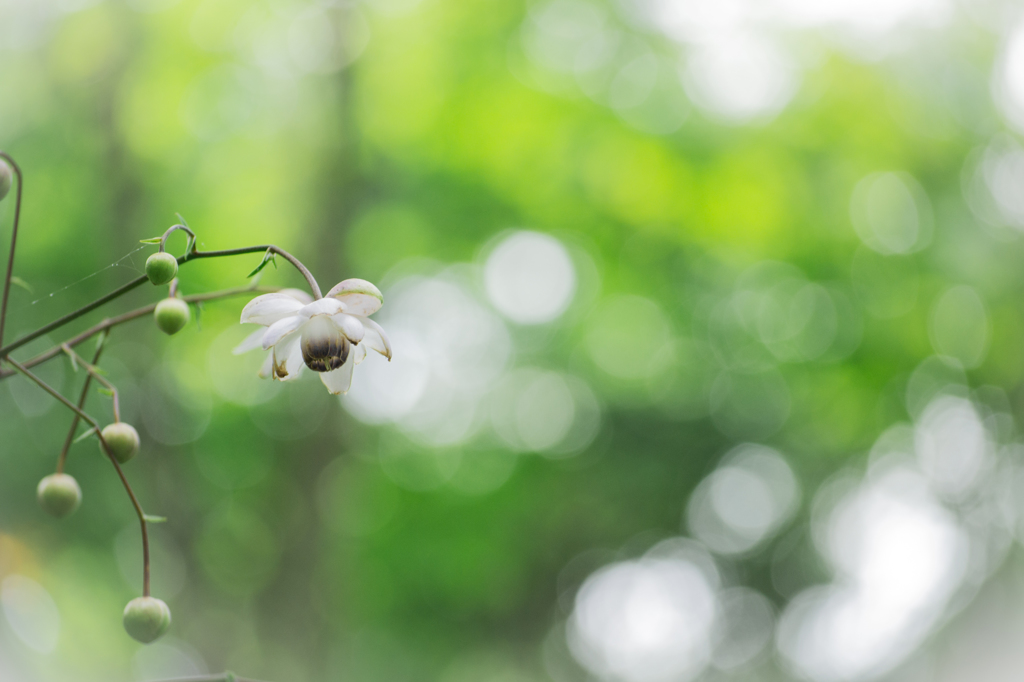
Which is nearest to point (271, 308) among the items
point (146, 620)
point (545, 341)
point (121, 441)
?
point (121, 441)

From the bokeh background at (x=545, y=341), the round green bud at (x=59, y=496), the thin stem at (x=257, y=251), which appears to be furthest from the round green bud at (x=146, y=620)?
the bokeh background at (x=545, y=341)

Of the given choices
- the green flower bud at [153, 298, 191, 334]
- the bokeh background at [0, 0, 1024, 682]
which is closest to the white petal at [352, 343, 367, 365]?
the green flower bud at [153, 298, 191, 334]

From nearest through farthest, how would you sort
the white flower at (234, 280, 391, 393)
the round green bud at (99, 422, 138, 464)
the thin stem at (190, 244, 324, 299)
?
the thin stem at (190, 244, 324, 299)
the white flower at (234, 280, 391, 393)
the round green bud at (99, 422, 138, 464)

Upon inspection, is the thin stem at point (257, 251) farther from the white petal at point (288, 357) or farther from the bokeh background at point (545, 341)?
the bokeh background at point (545, 341)

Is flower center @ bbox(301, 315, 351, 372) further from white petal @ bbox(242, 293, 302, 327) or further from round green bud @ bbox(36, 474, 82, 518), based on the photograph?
round green bud @ bbox(36, 474, 82, 518)

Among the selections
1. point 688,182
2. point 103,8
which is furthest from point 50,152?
point 688,182

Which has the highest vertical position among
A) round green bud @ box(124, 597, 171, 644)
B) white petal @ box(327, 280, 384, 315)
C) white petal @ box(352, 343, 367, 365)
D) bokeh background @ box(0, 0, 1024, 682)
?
bokeh background @ box(0, 0, 1024, 682)
